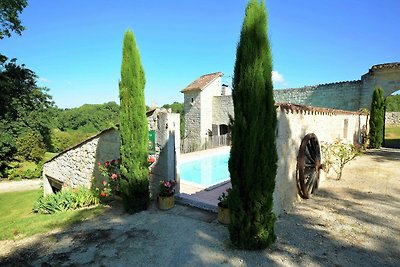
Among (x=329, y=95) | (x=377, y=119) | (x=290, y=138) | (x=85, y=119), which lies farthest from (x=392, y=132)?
(x=85, y=119)

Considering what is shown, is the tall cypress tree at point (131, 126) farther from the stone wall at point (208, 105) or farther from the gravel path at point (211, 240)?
the stone wall at point (208, 105)

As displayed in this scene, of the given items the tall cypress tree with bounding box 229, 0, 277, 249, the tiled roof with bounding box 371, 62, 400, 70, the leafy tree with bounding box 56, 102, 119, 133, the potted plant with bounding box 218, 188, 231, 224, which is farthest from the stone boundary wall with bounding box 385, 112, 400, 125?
the leafy tree with bounding box 56, 102, 119, 133

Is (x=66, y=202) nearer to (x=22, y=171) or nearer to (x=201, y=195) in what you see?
(x=201, y=195)

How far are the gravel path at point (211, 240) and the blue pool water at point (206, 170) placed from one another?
16.7 feet

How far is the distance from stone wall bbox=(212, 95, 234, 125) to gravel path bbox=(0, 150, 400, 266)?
1921 cm

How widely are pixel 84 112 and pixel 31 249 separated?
6764 cm

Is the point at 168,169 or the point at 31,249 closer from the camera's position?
the point at 31,249

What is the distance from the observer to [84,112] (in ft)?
214

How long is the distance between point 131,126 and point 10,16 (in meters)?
16.2

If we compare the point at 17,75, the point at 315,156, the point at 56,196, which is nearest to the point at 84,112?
the point at 17,75

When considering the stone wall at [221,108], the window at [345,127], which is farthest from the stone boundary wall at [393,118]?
the window at [345,127]

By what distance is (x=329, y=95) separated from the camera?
65.2 ft

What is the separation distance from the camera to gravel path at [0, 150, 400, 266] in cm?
392

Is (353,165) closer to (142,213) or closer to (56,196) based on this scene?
(142,213)
